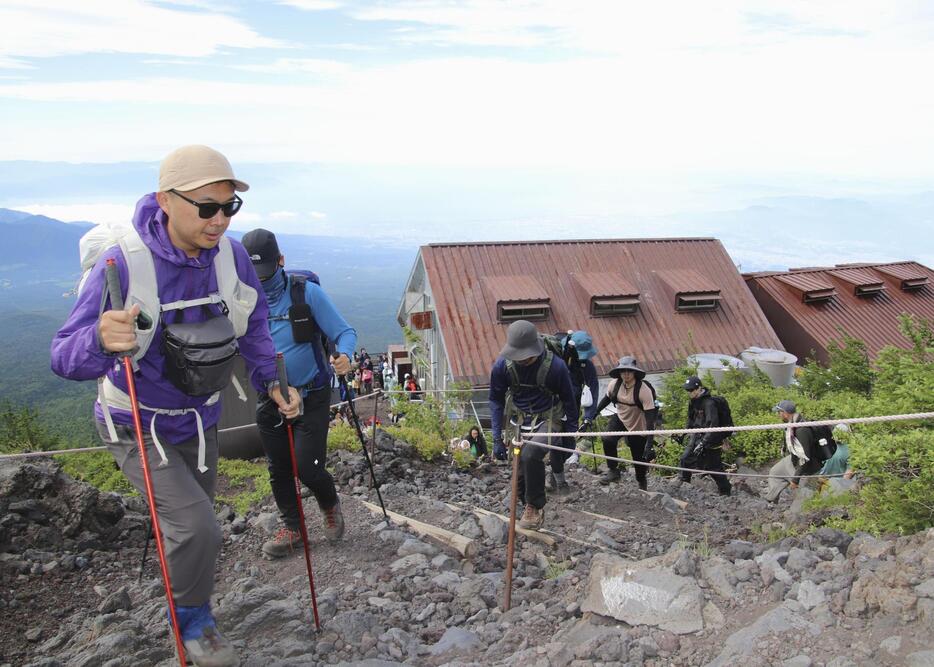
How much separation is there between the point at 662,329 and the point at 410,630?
70.6ft

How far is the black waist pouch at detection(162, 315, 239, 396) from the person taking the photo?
10.6 ft

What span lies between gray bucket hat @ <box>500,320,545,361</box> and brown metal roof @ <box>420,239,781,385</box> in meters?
14.9

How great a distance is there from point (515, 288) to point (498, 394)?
16770 mm

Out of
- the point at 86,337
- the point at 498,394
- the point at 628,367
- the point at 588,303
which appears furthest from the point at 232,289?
the point at 588,303

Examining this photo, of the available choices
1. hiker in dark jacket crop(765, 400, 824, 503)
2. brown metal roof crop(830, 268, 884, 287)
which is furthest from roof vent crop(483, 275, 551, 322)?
brown metal roof crop(830, 268, 884, 287)

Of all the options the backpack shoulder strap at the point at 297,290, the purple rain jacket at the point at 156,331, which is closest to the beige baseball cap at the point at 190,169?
the purple rain jacket at the point at 156,331

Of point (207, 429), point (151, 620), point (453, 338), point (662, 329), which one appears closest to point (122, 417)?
point (207, 429)

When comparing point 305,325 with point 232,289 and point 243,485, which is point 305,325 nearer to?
point 232,289

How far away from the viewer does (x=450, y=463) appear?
9.77m

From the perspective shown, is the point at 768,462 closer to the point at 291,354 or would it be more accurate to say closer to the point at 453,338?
the point at 291,354

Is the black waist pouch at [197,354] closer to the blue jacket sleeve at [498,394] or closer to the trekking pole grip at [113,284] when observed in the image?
the trekking pole grip at [113,284]

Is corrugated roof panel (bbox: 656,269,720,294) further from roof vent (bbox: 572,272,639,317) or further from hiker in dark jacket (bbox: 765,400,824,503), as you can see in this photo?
hiker in dark jacket (bbox: 765,400,824,503)

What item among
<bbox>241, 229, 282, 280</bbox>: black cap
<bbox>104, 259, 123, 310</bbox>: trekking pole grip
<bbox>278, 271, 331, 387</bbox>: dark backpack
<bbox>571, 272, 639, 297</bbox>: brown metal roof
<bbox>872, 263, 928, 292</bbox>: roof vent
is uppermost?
<bbox>241, 229, 282, 280</bbox>: black cap

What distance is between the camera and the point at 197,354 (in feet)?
10.6
